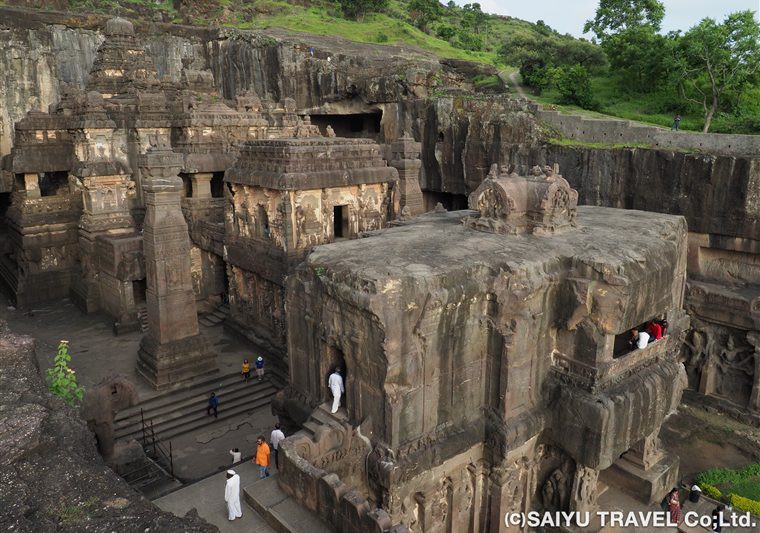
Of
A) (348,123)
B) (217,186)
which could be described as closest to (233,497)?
(217,186)

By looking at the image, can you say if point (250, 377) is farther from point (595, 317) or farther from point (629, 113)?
point (629, 113)

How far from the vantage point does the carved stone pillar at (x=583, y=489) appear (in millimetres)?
12047

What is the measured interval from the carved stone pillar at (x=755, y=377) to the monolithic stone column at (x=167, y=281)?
658 inches

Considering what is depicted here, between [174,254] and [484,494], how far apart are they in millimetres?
10164

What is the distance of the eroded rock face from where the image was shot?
3.98 m

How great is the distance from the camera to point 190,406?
1579cm

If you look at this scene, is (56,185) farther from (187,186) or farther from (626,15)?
(626,15)

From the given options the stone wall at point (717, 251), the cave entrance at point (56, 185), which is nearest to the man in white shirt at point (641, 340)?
the stone wall at point (717, 251)

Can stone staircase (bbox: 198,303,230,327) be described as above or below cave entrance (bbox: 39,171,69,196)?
below

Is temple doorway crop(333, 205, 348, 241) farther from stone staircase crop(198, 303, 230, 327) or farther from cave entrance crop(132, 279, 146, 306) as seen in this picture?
cave entrance crop(132, 279, 146, 306)

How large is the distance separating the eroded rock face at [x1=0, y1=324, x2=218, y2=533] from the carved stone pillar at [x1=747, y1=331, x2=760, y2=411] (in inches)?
730

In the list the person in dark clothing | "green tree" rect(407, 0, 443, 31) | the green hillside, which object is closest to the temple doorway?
the person in dark clothing

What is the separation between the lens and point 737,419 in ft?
59.8

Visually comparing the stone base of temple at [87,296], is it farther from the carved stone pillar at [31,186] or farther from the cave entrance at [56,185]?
the cave entrance at [56,185]
